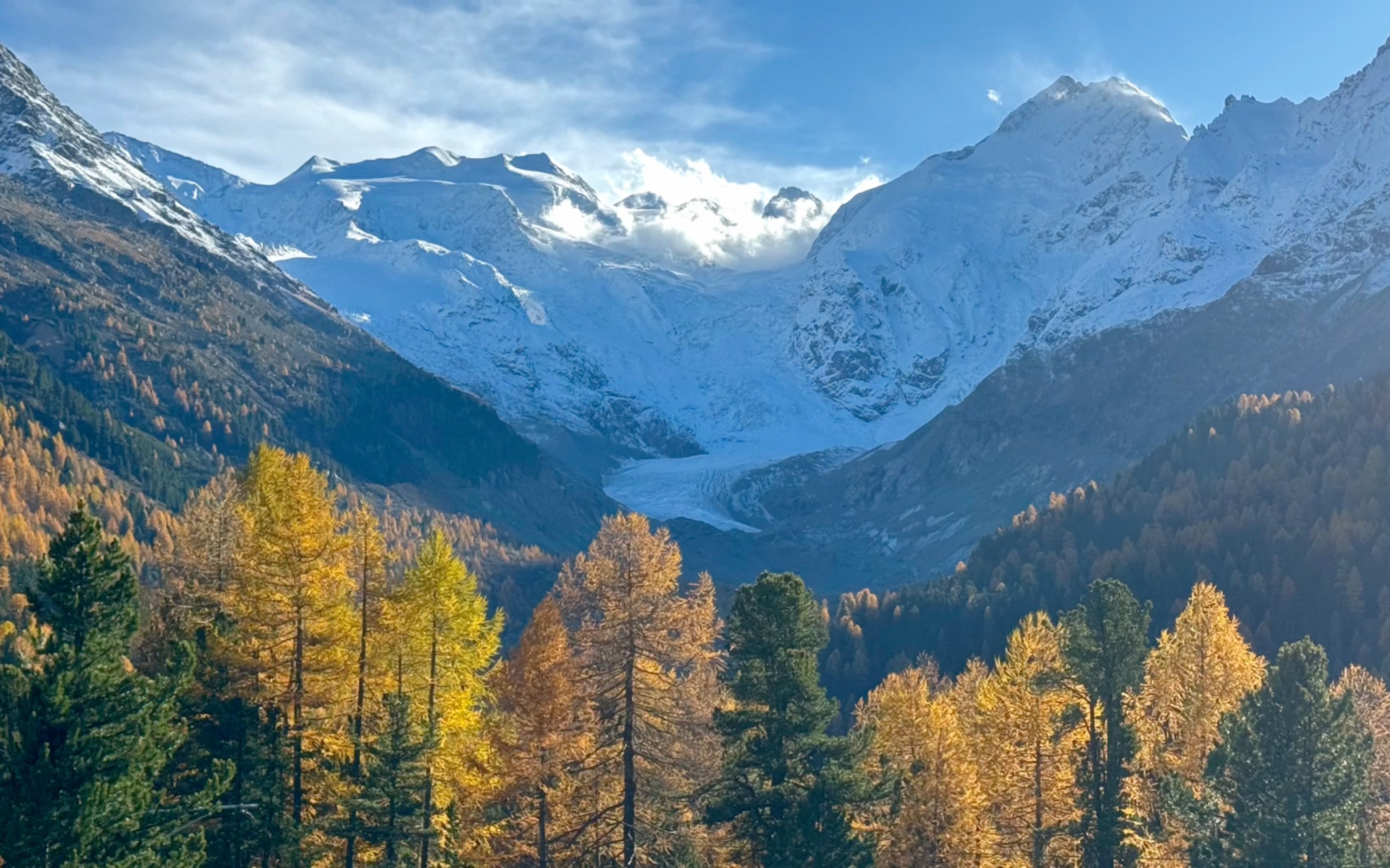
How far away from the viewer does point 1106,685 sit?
4669 cm

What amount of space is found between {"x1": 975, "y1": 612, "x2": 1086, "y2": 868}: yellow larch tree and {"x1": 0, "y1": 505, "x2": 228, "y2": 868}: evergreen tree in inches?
1103

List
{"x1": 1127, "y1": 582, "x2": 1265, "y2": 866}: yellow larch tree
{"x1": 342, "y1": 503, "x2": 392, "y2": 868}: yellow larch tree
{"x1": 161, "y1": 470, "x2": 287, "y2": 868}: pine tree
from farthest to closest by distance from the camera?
{"x1": 1127, "y1": 582, "x2": 1265, "y2": 866}: yellow larch tree, {"x1": 342, "y1": 503, "x2": 392, "y2": 868}: yellow larch tree, {"x1": 161, "y1": 470, "x2": 287, "y2": 868}: pine tree

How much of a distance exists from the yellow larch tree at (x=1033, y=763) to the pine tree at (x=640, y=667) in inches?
464

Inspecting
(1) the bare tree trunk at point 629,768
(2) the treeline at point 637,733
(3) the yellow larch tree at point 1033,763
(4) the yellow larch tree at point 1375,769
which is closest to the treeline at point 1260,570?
(4) the yellow larch tree at point 1375,769

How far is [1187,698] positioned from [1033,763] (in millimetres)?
7714

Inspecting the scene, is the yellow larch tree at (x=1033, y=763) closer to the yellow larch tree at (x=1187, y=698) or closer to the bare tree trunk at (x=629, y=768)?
the yellow larch tree at (x=1187, y=698)

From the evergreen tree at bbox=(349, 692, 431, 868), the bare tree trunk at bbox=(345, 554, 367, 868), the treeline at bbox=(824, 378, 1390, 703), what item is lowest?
the evergreen tree at bbox=(349, 692, 431, 868)

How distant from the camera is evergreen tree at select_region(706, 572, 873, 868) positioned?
4297 cm

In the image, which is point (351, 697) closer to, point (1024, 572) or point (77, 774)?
point (77, 774)

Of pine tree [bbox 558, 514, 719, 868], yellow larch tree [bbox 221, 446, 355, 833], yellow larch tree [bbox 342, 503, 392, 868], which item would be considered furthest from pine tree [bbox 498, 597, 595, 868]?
yellow larch tree [bbox 221, 446, 355, 833]

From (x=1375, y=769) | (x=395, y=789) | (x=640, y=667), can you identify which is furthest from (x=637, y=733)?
(x=1375, y=769)

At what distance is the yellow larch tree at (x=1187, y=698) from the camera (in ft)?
165

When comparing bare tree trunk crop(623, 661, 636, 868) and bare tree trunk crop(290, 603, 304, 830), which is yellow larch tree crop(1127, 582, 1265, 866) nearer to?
bare tree trunk crop(623, 661, 636, 868)

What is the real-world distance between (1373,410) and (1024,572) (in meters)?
55.9
